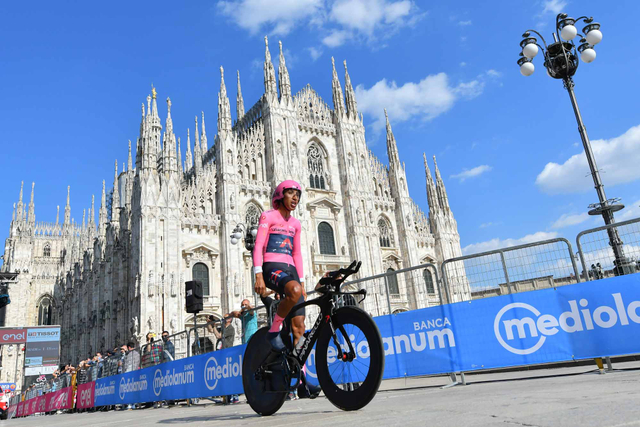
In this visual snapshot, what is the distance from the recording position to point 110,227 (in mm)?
32594

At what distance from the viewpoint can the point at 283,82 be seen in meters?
33.7

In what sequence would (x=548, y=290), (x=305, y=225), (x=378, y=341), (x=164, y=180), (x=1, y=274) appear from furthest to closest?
(x=1, y=274), (x=305, y=225), (x=164, y=180), (x=548, y=290), (x=378, y=341)

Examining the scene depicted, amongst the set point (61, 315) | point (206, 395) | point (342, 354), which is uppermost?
point (61, 315)

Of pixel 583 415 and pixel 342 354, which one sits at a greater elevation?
pixel 342 354

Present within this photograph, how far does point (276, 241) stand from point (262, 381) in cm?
121

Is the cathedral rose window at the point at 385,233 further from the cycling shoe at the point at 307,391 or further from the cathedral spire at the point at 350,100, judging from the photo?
the cycling shoe at the point at 307,391

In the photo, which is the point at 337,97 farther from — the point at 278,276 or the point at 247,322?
the point at 278,276

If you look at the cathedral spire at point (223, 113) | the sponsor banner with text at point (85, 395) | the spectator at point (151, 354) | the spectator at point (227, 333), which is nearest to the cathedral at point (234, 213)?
the cathedral spire at point (223, 113)

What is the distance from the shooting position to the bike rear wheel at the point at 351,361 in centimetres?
355

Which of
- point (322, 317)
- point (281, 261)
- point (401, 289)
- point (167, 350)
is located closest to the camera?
point (322, 317)

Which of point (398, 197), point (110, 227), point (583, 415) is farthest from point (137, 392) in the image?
point (398, 197)

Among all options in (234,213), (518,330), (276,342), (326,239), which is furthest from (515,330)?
(326,239)

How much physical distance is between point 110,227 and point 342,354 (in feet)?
105

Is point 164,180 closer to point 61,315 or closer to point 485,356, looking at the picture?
point 485,356
